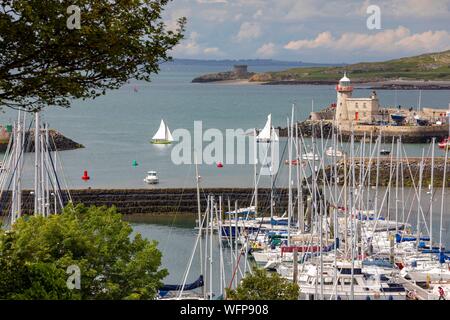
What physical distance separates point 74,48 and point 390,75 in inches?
6341

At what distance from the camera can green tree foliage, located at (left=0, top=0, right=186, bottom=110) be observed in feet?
26.8

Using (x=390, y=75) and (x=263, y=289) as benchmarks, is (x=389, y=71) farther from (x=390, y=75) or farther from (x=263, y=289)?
(x=263, y=289)

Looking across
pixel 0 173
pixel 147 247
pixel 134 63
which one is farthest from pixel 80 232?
pixel 0 173

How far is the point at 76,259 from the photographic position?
12539 millimetres

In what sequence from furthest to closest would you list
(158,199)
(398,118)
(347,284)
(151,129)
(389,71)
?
(389,71) → (151,129) → (398,118) → (158,199) → (347,284)

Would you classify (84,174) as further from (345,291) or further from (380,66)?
(380,66)

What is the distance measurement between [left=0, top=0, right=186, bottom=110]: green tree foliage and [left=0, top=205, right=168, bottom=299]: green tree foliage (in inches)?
79.6

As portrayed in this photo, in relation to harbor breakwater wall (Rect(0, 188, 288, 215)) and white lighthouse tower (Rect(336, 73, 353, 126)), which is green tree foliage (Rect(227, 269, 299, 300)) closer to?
harbor breakwater wall (Rect(0, 188, 288, 215))

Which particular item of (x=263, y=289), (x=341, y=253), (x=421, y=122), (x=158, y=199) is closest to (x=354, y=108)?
(x=421, y=122)

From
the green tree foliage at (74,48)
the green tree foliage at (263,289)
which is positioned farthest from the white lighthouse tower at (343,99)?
the green tree foliage at (74,48)

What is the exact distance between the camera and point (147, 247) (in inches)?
534

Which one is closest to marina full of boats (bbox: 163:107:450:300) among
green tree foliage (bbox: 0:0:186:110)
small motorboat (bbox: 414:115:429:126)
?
green tree foliage (bbox: 0:0:186:110)

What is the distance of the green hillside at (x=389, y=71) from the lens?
16075cm

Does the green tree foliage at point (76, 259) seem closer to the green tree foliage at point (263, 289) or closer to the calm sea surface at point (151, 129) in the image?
the green tree foliage at point (263, 289)
